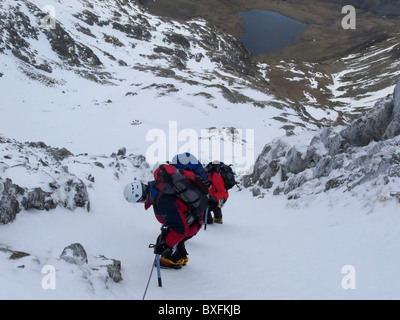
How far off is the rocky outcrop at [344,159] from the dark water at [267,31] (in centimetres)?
11253

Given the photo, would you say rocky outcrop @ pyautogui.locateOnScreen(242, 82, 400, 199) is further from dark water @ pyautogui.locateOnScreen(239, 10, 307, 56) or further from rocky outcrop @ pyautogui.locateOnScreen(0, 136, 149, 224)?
dark water @ pyautogui.locateOnScreen(239, 10, 307, 56)

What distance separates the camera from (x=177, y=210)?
5.55 meters

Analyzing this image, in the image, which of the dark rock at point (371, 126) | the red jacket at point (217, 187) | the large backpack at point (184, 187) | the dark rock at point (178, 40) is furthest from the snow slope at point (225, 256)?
the dark rock at point (178, 40)

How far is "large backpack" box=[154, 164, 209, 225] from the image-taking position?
5422 mm

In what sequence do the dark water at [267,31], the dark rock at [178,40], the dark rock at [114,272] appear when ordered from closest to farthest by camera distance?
1. the dark rock at [114,272]
2. the dark rock at [178,40]
3. the dark water at [267,31]

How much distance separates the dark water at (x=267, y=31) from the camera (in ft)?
423

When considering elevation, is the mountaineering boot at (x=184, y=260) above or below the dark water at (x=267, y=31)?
below

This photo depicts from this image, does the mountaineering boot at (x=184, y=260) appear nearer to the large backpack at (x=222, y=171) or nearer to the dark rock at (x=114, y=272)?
the dark rock at (x=114, y=272)

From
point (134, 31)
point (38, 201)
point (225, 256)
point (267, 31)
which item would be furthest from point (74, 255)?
point (267, 31)

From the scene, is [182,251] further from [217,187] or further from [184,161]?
[217,187]

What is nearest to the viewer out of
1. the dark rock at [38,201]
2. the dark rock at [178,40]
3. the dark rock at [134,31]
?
the dark rock at [38,201]
